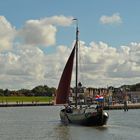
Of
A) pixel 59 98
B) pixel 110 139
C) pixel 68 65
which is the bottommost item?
pixel 110 139

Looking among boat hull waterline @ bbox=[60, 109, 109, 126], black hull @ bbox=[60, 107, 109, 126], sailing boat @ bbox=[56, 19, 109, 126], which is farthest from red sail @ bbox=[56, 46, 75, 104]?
black hull @ bbox=[60, 107, 109, 126]

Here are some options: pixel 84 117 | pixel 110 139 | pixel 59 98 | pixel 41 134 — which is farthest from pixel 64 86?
pixel 110 139

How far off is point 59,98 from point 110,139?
2582 centimetres

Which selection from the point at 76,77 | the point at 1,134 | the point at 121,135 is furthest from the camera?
the point at 76,77

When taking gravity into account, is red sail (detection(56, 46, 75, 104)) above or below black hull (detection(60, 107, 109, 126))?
above

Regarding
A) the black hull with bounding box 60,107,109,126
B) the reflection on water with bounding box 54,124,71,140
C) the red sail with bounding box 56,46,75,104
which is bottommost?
the reflection on water with bounding box 54,124,71,140

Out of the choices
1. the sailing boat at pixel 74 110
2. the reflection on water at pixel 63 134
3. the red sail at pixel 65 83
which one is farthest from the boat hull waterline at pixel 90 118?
the red sail at pixel 65 83

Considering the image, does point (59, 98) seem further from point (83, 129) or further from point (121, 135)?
point (121, 135)

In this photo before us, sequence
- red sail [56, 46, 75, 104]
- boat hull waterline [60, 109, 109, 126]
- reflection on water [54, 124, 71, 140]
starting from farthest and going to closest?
red sail [56, 46, 75, 104]
boat hull waterline [60, 109, 109, 126]
reflection on water [54, 124, 71, 140]

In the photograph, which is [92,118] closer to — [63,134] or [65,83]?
[63,134]

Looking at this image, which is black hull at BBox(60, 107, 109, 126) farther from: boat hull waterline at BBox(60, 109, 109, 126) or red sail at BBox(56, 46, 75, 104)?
red sail at BBox(56, 46, 75, 104)

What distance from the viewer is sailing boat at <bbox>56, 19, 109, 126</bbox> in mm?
69000

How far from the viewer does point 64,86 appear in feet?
260

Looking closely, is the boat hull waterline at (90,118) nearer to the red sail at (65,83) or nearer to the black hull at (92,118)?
the black hull at (92,118)
